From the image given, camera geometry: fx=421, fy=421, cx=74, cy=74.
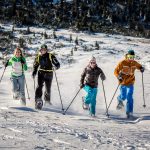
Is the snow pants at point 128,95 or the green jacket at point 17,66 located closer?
the snow pants at point 128,95

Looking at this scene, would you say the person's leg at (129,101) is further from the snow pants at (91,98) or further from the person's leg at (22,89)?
the person's leg at (22,89)

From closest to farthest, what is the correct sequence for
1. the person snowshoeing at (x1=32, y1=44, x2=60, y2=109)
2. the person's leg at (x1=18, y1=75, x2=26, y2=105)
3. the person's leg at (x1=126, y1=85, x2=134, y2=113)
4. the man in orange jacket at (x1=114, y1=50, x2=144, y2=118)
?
the person's leg at (x1=126, y1=85, x2=134, y2=113), the man in orange jacket at (x1=114, y1=50, x2=144, y2=118), the person snowshoeing at (x1=32, y1=44, x2=60, y2=109), the person's leg at (x1=18, y1=75, x2=26, y2=105)

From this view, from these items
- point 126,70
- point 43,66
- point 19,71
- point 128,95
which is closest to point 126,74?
point 126,70

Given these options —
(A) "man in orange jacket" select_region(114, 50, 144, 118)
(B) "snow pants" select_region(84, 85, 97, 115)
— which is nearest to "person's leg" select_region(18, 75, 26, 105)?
(B) "snow pants" select_region(84, 85, 97, 115)

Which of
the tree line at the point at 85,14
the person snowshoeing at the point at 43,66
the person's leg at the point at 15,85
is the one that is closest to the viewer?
the person snowshoeing at the point at 43,66

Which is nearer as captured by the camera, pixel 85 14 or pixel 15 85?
pixel 15 85

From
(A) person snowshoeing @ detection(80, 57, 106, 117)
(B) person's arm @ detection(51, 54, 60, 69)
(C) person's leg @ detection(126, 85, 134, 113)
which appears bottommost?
(C) person's leg @ detection(126, 85, 134, 113)

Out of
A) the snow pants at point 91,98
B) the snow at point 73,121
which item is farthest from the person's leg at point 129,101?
the snow pants at point 91,98

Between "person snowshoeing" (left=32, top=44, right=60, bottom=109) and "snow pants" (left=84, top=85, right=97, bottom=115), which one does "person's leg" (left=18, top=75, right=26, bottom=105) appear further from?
Answer: "snow pants" (left=84, top=85, right=97, bottom=115)

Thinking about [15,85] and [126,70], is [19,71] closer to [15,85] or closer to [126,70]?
[15,85]

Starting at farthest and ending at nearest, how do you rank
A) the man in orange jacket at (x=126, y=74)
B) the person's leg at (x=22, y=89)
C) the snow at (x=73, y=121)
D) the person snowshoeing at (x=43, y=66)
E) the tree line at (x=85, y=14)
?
the tree line at (x=85, y=14) < the person's leg at (x=22, y=89) < the person snowshoeing at (x=43, y=66) < the man in orange jacket at (x=126, y=74) < the snow at (x=73, y=121)

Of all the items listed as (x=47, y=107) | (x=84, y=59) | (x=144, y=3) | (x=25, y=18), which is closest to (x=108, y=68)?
(x=84, y=59)

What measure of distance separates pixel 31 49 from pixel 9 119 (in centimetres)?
1749

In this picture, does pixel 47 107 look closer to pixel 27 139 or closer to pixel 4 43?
pixel 27 139
